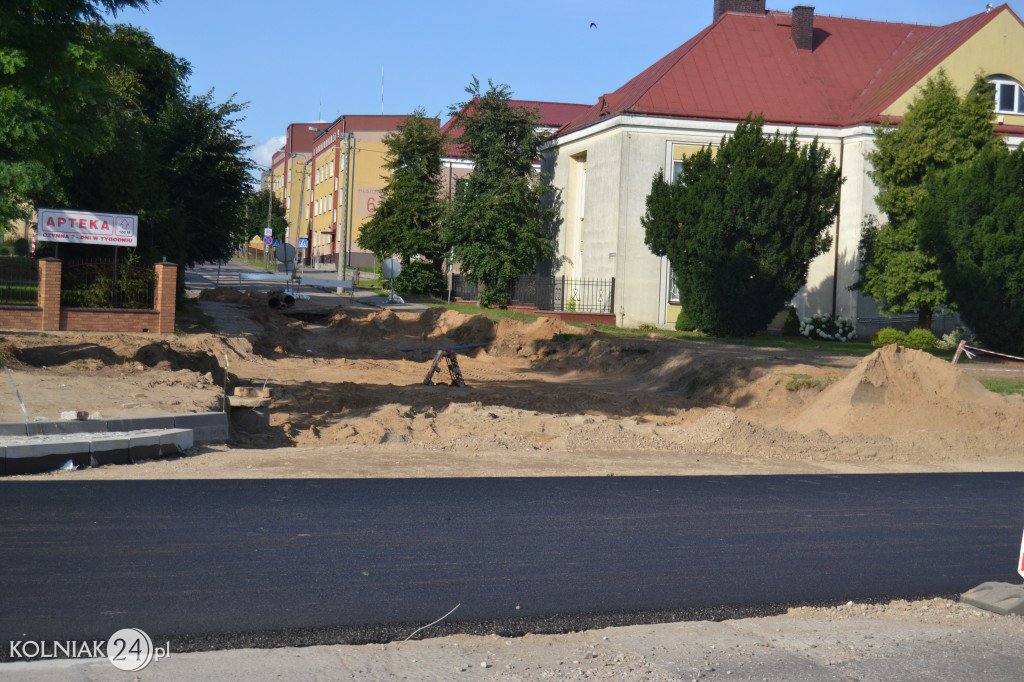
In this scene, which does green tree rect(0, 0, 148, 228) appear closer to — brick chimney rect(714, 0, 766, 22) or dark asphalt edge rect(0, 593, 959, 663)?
dark asphalt edge rect(0, 593, 959, 663)

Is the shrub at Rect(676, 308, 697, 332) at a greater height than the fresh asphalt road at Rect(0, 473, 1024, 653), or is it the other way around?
the shrub at Rect(676, 308, 697, 332)

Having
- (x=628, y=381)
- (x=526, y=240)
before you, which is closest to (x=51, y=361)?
(x=628, y=381)

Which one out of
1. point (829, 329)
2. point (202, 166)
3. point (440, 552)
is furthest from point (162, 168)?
point (440, 552)

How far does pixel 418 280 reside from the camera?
48.2m

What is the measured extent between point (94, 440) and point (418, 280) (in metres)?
38.6

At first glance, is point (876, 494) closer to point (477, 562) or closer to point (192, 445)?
point (477, 562)

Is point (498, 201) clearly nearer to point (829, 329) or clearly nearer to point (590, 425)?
point (829, 329)

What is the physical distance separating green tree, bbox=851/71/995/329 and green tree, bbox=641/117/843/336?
8.23ft

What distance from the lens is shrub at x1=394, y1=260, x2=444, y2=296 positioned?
48.2 meters

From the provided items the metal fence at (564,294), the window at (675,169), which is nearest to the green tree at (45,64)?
the metal fence at (564,294)

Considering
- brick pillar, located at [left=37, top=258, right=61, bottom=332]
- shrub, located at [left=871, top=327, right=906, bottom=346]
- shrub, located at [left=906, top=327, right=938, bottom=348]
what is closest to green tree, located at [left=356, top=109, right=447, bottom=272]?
shrub, located at [left=871, top=327, right=906, bottom=346]

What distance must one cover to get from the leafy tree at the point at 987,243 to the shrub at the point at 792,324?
7354 millimetres

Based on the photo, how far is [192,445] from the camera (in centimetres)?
Answer: 1116

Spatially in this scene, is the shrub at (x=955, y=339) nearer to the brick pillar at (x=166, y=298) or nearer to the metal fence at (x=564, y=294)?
the metal fence at (x=564, y=294)
